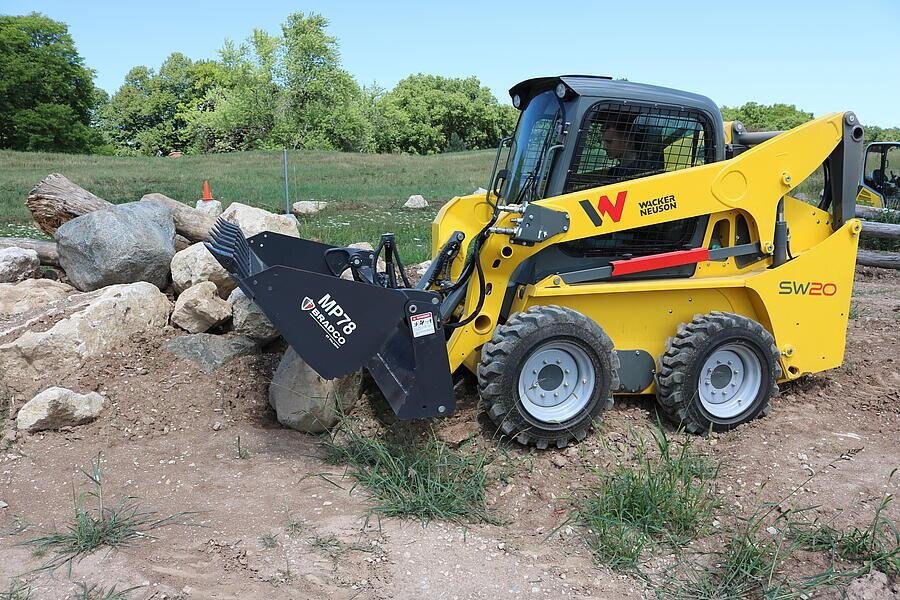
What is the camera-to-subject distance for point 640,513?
3.80 m

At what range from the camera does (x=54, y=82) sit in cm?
4541

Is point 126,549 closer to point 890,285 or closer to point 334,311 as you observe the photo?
point 334,311

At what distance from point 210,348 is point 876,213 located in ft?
37.6

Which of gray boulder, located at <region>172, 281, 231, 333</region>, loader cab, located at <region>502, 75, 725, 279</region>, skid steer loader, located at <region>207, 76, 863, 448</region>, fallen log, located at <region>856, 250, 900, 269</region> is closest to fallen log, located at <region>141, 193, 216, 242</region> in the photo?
gray boulder, located at <region>172, 281, 231, 333</region>

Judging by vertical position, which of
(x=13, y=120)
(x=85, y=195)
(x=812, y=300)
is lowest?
(x=812, y=300)

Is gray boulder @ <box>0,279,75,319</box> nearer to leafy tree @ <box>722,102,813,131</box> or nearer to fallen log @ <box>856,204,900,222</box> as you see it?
fallen log @ <box>856,204,900,222</box>

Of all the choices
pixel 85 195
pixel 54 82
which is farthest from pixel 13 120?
pixel 85 195

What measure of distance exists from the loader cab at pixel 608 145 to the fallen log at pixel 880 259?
723 cm

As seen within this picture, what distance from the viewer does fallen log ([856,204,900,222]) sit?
12605mm

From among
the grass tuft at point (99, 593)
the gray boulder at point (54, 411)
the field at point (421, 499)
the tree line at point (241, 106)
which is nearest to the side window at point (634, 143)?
the field at point (421, 499)

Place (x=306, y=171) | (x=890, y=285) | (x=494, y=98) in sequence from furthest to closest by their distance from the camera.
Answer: (x=494, y=98) < (x=306, y=171) < (x=890, y=285)

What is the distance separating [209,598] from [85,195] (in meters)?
5.59

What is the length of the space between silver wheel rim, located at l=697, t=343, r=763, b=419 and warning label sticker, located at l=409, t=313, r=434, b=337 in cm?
188

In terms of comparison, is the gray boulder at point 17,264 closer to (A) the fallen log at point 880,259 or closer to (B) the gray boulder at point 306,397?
(B) the gray boulder at point 306,397
